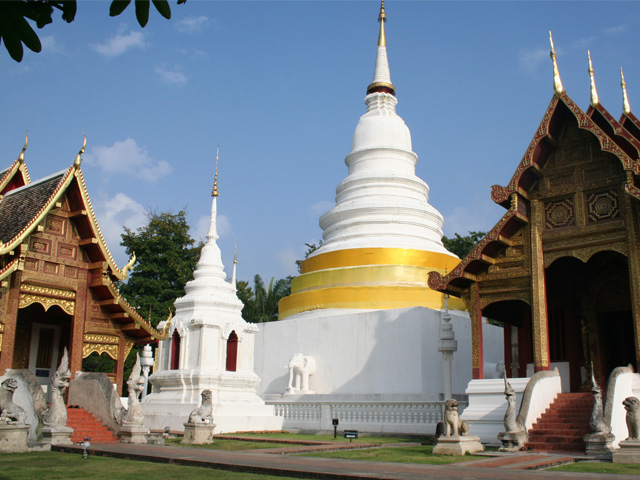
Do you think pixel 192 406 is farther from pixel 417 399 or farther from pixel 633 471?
pixel 633 471

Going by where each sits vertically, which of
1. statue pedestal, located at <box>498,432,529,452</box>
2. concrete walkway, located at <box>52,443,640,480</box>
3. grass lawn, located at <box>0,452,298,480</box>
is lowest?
grass lawn, located at <box>0,452,298,480</box>

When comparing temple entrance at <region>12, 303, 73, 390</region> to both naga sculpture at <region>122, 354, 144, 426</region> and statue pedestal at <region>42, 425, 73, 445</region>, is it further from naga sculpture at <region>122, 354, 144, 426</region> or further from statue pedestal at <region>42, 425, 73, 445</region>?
statue pedestal at <region>42, 425, 73, 445</region>

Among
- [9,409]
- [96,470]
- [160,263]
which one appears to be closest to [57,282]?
[9,409]

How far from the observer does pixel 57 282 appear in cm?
1419

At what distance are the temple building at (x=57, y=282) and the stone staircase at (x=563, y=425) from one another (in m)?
8.90

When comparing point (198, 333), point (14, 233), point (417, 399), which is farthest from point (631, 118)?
point (14, 233)

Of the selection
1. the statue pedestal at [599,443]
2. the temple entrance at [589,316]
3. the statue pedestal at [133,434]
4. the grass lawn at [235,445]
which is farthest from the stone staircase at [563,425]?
the statue pedestal at [133,434]

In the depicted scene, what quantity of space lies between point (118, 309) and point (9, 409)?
430cm

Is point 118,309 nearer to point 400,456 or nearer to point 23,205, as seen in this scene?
point 23,205

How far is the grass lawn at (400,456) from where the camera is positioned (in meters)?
10.1

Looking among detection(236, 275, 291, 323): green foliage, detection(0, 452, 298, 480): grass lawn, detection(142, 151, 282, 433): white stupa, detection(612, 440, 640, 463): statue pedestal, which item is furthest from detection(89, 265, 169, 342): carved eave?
detection(236, 275, 291, 323): green foliage

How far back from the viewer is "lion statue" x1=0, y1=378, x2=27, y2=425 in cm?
1105

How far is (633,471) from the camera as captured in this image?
28.2 ft

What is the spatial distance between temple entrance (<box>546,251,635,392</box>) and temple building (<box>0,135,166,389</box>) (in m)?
9.83
